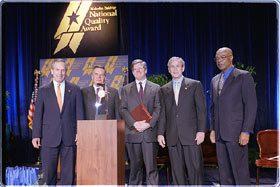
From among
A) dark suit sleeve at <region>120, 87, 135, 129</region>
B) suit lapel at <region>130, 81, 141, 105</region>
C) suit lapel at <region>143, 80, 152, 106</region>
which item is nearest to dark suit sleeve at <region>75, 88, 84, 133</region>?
dark suit sleeve at <region>120, 87, 135, 129</region>

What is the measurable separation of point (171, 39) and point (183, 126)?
15.3 feet

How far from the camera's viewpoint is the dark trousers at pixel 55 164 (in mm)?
4617

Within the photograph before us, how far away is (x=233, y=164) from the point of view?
443 cm

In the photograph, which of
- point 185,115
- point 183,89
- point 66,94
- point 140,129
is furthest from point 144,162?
point 66,94

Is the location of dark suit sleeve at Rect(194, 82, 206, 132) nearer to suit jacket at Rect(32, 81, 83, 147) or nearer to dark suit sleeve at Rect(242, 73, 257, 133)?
dark suit sleeve at Rect(242, 73, 257, 133)

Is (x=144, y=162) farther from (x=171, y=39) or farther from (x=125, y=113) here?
(x=171, y=39)

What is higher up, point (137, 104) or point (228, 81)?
point (228, 81)

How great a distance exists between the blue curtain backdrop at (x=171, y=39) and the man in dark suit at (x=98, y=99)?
411cm

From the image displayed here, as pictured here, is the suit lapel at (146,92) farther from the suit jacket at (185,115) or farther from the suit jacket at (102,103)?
the suit jacket at (102,103)

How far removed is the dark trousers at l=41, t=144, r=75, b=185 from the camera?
462cm

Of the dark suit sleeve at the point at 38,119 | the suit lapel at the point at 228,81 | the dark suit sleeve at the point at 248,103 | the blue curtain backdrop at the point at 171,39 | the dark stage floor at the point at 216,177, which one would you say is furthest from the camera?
the blue curtain backdrop at the point at 171,39

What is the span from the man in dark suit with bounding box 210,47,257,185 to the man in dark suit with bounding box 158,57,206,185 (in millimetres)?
260

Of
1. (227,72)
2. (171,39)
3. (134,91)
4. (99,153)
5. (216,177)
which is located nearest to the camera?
(99,153)

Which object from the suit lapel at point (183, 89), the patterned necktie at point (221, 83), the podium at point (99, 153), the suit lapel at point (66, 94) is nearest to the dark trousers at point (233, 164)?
the patterned necktie at point (221, 83)
